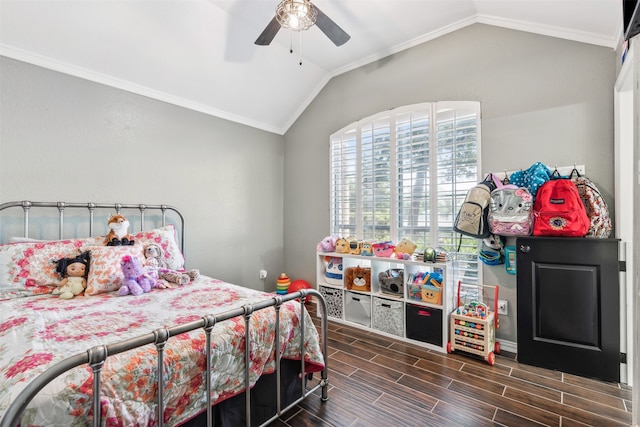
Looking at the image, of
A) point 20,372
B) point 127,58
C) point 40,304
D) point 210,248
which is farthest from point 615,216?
point 127,58

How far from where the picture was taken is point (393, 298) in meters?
2.91

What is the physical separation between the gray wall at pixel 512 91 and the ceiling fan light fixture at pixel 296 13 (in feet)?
5.08

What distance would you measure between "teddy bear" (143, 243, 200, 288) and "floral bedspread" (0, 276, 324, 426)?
0.26 meters

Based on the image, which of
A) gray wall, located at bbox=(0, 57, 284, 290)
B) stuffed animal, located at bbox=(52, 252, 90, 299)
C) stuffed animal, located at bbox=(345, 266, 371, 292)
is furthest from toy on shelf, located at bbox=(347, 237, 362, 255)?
stuffed animal, located at bbox=(52, 252, 90, 299)

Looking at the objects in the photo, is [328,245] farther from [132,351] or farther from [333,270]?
[132,351]

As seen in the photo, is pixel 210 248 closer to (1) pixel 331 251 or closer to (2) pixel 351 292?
(1) pixel 331 251

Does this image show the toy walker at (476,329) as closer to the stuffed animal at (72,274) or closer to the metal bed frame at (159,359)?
the metal bed frame at (159,359)

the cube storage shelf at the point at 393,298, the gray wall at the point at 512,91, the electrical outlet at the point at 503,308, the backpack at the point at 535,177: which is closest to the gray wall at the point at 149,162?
the cube storage shelf at the point at 393,298

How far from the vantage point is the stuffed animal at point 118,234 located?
8.00 feet

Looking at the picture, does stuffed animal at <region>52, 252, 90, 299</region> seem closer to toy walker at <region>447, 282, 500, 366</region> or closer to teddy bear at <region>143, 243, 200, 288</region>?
teddy bear at <region>143, 243, 200, 288</region>

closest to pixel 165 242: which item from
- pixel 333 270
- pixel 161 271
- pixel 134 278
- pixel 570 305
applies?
pixel 161 271

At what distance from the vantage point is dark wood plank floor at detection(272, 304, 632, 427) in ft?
5.70

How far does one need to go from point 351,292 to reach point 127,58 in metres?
3.18

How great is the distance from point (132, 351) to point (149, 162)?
92.8 inches
